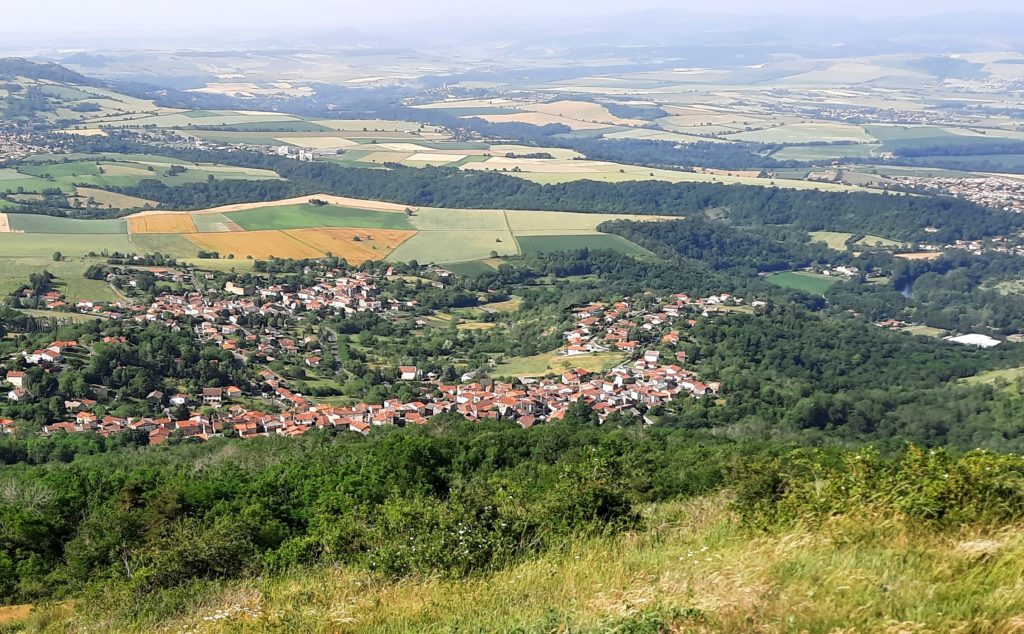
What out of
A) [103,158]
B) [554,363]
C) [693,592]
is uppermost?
[693,592]

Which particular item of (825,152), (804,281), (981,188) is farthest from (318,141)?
(981,188)

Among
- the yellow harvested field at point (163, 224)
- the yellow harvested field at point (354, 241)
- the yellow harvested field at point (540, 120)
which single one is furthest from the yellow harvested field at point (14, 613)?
the yellow harvested field at point (540, 120)

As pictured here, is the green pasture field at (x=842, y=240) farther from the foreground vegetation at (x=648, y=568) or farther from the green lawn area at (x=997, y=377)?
the foreground vegetation at (x=648, y=568)

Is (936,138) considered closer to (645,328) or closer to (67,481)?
(645,328)

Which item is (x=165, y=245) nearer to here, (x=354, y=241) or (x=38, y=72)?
(x=354, y=241)

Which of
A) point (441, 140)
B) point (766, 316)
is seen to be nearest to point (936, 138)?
point (441, 140)

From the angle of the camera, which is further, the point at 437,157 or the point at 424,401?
the point at 437,157

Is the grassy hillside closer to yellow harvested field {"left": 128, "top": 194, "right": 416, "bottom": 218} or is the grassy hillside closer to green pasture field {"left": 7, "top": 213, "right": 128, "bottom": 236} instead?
green pasture field {"left": 7, "top": 213, "right": 128, "bottom": 236}
